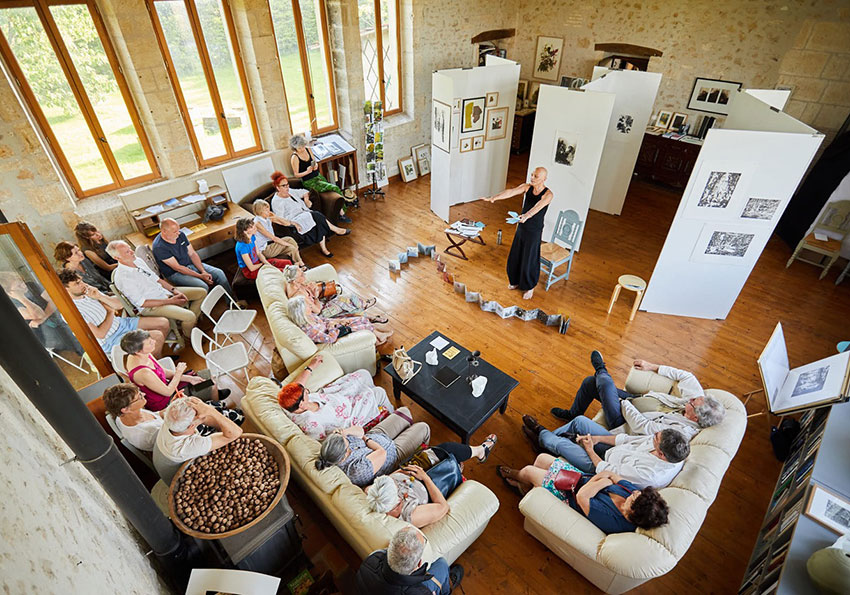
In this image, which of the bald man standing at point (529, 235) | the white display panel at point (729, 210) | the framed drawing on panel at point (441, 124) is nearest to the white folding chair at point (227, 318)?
the bald man standing at point (529, 235)

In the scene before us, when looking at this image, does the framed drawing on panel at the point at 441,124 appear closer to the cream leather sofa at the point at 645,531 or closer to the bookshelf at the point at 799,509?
the cream leather sofa at the point at 645,531

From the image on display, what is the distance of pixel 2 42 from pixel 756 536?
8831 mm

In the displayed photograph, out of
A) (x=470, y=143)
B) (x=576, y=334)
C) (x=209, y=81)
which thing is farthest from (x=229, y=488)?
(x=470, y=143)

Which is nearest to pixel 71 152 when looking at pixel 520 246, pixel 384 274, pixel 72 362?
pixel 72 362

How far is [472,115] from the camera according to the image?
24.1ft

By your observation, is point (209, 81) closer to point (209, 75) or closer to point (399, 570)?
point (209, 75)

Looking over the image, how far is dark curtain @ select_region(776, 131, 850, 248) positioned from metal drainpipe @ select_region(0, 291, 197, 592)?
874cm

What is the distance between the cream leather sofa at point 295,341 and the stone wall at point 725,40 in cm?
747

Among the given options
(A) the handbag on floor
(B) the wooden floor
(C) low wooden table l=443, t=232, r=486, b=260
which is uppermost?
(A) the handbag on floor

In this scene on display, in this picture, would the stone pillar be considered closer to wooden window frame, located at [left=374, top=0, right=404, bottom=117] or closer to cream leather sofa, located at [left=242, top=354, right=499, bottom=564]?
wooden window frame, located at [left=374, top=0, right=404, bottom=117]

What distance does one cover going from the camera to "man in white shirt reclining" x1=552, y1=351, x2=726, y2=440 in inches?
131

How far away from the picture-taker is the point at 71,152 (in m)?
5.49

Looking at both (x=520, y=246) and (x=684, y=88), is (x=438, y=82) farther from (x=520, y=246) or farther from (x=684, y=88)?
(x=684, y=88)

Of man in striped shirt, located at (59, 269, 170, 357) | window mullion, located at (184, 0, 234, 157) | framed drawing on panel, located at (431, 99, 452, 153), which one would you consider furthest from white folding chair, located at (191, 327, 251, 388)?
framed drawing on panel, located at (431, 99, 452, 153)
